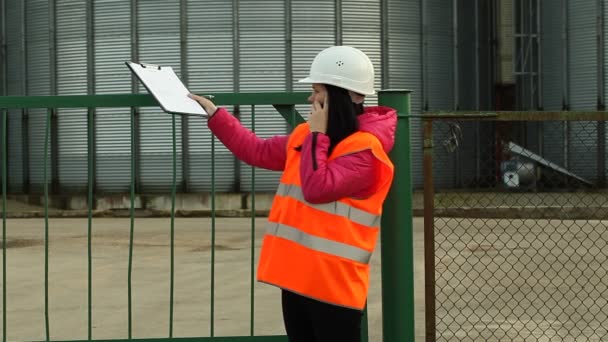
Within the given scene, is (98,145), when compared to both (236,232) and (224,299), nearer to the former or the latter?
(236,232)

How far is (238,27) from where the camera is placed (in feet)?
103

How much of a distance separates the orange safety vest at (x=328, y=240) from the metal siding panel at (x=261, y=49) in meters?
27.1

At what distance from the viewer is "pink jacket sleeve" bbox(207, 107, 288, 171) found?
4.54 meters

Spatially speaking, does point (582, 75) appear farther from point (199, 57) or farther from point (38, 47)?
point (38, 47)

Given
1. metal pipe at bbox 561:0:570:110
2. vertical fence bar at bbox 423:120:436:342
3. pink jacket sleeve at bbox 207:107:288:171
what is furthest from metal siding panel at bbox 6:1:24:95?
pink jacket sleeve at bbox 207:107:288:171

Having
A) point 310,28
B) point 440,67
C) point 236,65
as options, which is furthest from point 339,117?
point 440,67

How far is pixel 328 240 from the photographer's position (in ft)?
13.2

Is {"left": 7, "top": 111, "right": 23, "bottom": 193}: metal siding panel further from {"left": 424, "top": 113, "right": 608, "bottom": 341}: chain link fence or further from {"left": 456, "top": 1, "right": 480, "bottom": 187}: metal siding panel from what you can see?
{"left": 456, "top": 1, "right": 480, "bottom": 187}: metal siding panel

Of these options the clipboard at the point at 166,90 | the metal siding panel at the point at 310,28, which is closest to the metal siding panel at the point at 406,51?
the metal siding panel at the point at 310,28

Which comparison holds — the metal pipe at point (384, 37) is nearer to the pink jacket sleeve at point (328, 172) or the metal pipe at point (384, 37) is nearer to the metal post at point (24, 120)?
the metal post at point (24, 120)

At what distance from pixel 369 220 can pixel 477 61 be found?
32.2 metres

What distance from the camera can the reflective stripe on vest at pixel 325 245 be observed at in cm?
401

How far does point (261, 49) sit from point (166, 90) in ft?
89.1

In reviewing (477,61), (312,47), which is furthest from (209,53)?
(477,61)
